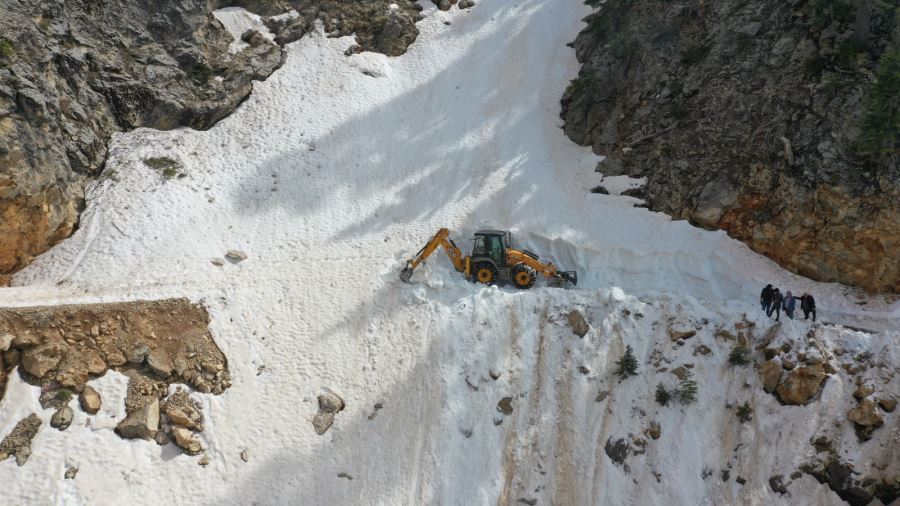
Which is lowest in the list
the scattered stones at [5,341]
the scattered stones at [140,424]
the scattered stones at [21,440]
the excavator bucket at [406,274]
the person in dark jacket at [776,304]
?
the scattered stones at [140,424]

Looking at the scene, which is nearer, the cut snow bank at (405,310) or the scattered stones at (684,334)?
the cut snow bank at (405,310)

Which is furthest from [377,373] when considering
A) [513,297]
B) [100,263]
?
[100,263]

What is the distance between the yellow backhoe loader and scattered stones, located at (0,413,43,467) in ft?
33.5

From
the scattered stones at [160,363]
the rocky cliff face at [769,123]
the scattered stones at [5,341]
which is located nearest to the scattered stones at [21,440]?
the scattered stones at [5,341]

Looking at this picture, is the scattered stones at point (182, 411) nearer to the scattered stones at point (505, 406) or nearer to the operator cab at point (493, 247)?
the scattered stones at point (505, 406)

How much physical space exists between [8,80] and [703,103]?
77.6 ft

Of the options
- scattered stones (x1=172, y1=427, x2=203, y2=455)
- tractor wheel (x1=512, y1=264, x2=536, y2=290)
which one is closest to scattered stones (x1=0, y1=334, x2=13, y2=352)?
scattered stones (x1=172, y1=427, x2=203, y2=455)

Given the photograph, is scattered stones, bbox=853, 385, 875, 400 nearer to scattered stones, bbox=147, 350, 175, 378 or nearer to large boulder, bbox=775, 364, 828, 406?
large boulder, bbox=775, 364, 828, 406

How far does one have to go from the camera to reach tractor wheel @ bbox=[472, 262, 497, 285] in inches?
739

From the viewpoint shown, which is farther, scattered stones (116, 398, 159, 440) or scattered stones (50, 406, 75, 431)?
scattered stones (116, 398, 159, 440)

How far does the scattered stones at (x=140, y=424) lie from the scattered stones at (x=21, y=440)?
171 centimetres

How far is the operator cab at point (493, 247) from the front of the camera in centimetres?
1894

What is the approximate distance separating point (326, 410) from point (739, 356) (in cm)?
1100

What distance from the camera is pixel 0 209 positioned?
17.4 metres
